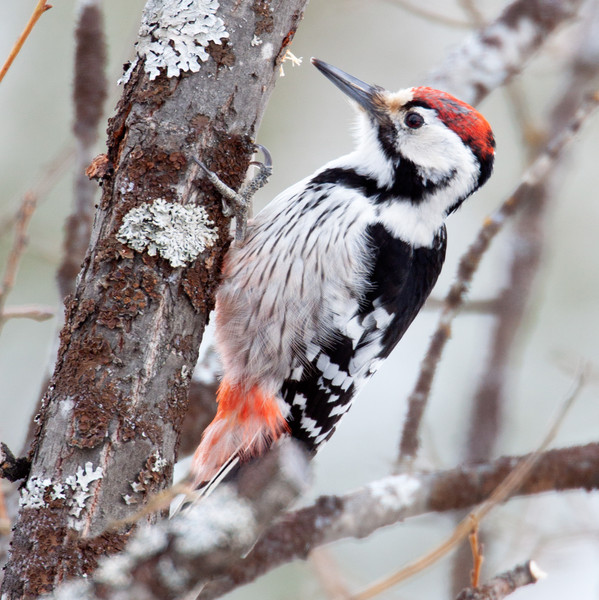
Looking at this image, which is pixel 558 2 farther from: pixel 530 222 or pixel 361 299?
pixel 361 299

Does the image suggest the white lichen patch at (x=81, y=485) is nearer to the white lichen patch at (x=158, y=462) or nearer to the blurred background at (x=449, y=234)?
the white lichen patch at (x=158, y=462)

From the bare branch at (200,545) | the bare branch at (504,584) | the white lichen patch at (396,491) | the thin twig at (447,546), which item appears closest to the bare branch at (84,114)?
the white lichen patch at (396,491)

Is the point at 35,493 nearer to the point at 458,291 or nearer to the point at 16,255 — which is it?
the point at 16,255

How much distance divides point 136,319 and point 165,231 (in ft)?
0.71

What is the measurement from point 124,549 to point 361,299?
1.21m

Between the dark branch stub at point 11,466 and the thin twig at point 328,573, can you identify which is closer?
the dark branch stub at point 11,466

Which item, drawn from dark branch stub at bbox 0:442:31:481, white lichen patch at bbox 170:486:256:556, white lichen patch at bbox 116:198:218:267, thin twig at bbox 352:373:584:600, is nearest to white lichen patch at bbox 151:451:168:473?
dark branch stub at bbox 0:442:31:481

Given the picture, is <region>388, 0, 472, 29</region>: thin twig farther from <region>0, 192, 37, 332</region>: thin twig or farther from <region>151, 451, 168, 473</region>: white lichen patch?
<region>151, 451, 168, 473</region>: white lichen patch

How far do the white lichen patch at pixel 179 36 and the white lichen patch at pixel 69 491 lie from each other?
0.92 m

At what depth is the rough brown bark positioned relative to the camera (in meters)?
1.56

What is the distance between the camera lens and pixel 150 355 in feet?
5.59

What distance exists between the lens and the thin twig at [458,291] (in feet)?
8.94

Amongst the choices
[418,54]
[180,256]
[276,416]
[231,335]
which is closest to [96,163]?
[180,256]

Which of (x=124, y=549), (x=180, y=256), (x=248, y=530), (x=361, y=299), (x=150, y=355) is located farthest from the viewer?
(x=361, y=299)
